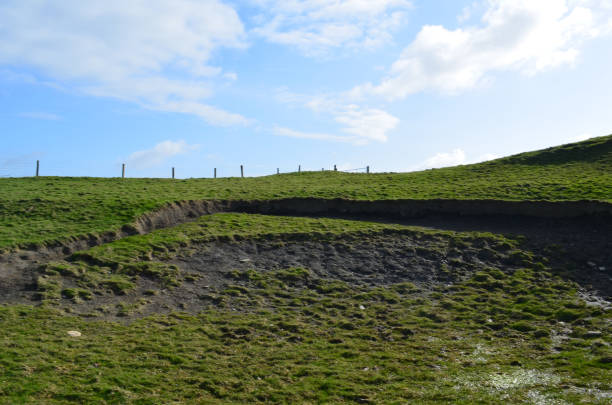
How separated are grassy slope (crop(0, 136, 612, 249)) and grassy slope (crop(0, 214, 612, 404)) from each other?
11.7 ft

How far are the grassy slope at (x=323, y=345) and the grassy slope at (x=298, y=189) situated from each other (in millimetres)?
3554

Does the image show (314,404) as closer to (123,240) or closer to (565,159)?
(123,240)

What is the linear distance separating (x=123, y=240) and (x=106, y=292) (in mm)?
4060

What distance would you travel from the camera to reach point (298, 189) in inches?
1033

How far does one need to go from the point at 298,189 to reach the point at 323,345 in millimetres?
15563

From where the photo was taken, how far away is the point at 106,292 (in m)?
13.7

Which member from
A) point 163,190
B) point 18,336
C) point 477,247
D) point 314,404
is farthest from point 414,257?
point 163,190

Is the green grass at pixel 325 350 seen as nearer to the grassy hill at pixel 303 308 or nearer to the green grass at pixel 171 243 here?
the grassy hill at pixel 303 308

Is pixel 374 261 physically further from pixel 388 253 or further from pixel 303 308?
pixel 303 308

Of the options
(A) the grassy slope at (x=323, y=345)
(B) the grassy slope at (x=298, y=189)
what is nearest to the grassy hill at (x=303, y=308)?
(A) the grassy slope at (x=323, y=345)

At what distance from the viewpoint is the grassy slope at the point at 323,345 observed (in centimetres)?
859

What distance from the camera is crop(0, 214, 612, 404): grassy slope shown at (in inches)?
338

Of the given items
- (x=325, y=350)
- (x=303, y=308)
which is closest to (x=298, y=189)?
(x=303, y=308)

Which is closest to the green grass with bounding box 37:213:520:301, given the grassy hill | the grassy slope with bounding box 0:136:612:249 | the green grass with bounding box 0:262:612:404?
the grassy hill
